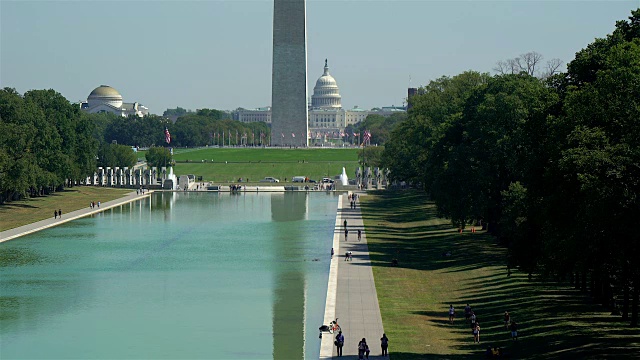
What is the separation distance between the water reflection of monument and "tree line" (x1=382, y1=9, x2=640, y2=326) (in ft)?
22.7

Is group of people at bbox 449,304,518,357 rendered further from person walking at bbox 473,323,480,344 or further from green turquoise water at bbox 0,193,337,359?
green turquoise water at bbox 0,193,337,359

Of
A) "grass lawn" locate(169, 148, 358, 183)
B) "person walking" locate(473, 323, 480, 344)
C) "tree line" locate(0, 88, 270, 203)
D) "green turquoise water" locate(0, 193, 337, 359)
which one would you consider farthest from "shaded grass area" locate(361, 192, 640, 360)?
"grass lawn" locate(169, 148, 358, 183)

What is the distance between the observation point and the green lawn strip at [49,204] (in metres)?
73.9

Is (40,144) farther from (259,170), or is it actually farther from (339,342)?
(339,342)

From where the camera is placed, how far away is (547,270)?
1303 inches

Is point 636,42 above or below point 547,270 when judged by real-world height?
above

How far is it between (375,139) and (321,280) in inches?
5988

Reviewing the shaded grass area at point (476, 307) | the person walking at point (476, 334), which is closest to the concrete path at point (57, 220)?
the shaded grass area at point (476, 307)

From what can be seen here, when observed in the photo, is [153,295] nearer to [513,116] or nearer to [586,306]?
[586,306]

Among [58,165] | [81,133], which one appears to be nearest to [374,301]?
[58,165]

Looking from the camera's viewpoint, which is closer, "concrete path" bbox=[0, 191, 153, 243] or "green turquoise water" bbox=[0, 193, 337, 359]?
"green turquoise water" bbox=[0, 193, 337, 359]

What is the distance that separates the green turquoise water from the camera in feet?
109

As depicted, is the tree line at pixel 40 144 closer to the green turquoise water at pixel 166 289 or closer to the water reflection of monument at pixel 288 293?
the green turquoise water at pixel 166 289

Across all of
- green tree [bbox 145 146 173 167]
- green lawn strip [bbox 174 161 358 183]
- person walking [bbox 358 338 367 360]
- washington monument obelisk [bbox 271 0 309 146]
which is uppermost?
washington monument obelisk [bbox 271 0 309 146]
